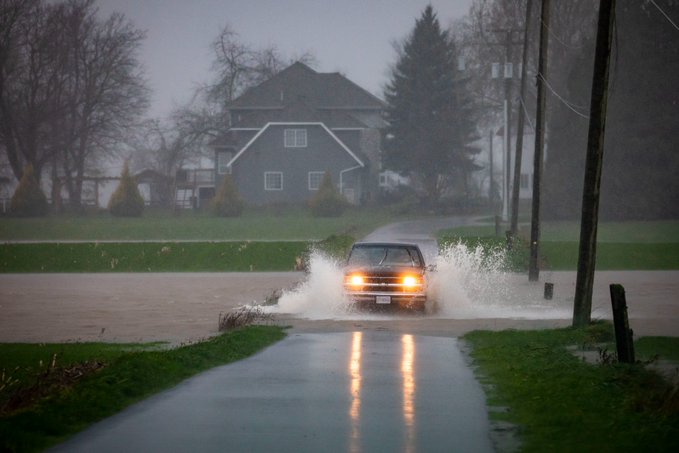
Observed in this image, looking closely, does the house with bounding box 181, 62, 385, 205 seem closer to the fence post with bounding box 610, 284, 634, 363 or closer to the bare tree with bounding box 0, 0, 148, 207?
the bare tree with bounding box 0, 0, 148, 207

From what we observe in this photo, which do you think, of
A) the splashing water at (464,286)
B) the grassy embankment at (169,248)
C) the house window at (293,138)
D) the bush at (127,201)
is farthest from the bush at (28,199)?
the splashing water at (464,286)

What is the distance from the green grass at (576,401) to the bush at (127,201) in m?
82.5

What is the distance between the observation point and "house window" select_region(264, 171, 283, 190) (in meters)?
107

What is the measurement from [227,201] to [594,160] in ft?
246

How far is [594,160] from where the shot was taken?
23.5 m

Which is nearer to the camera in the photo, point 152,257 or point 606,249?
point 152,257

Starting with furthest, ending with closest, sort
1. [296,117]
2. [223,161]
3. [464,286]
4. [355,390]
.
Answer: [223,161] → [296,117] → [464,286] → [355,390]

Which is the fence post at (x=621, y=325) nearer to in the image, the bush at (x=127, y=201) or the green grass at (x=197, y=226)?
the green grass at (x=197, y=226)

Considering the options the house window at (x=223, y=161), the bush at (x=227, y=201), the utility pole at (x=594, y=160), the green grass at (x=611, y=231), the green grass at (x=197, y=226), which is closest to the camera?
the utility pole at (x=594, y=160)

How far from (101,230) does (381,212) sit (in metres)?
28.6

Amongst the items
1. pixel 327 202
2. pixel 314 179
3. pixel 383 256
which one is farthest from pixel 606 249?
pixel 314 179

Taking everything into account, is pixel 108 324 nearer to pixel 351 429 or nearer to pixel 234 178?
pixel 351 429

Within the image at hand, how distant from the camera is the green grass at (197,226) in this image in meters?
69.1

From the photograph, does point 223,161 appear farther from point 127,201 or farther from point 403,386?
point 403,386
